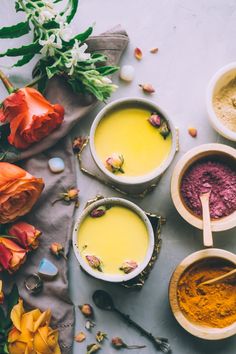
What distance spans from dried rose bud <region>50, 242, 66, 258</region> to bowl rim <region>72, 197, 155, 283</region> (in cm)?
8

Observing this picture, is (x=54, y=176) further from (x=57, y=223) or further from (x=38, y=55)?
→ (x=38, y=55)

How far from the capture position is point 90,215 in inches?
48.8

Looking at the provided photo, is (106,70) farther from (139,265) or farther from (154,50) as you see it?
(139,265)

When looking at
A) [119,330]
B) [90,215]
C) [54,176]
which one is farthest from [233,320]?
[54,176]

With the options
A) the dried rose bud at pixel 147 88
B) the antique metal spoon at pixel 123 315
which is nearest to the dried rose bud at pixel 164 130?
the dried rose bud at pixel 147 88

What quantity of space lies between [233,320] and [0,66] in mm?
692

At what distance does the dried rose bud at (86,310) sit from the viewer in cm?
129

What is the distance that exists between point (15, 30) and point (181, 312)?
0.62 metres

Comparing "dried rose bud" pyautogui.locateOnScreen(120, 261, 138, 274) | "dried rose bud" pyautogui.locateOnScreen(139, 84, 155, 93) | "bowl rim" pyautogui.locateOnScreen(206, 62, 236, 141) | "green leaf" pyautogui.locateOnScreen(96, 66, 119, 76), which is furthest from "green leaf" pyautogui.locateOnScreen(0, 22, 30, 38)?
"dried rose bud" pyautogui.locateOnScreen(120, 261, 138, 274)

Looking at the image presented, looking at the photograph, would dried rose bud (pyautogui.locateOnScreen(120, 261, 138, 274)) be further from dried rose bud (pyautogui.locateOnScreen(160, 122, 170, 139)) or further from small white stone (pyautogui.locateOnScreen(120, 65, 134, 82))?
small white stone (pyautogui.locateOnScreen(120, 65, 134, 82))

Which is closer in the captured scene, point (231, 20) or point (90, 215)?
point (90, 215)

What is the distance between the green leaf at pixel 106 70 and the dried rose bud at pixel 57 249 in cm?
35

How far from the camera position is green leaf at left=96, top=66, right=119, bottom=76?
1250mm

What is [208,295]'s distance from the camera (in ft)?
4.07
